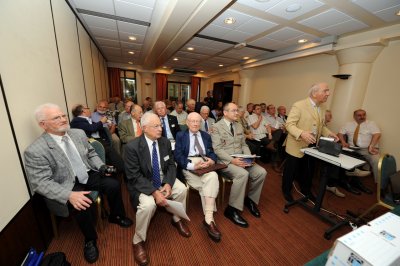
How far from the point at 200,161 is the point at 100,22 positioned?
385cm

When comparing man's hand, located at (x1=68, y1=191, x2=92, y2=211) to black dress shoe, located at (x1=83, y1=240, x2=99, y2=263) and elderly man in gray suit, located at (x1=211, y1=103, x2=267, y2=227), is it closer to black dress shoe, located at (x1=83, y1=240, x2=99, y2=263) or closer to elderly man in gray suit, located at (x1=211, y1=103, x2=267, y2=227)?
black dress shoe, located at (x1=83, y1=240, x2=99, y2=263)

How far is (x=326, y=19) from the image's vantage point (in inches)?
126

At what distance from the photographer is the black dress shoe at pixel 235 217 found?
2085 mm

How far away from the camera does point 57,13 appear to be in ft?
7.91

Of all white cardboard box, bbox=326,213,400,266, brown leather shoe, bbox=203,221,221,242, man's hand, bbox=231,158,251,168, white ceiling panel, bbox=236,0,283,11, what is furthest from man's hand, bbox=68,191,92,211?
white ceiling panel, bbox=236,0,283,11

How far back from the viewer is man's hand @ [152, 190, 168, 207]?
1628mm

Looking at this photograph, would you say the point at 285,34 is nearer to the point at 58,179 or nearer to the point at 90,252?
the point at 58,179

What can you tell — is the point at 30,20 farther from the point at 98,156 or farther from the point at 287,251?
A: the point at 287,251

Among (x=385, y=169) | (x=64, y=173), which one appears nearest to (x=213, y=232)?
(x=64, y=173)

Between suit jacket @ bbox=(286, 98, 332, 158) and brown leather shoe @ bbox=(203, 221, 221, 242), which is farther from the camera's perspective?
suit jacket @ bbox=(286, 98, 332, 158)

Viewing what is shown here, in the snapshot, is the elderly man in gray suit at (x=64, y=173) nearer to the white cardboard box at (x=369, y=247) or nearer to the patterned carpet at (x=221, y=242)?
the patterned carpet at (x=221, y=242)

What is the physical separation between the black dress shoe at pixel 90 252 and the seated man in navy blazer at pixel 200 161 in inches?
42.7

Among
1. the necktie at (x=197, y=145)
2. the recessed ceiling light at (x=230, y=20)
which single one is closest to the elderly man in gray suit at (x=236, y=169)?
the necktie at (x=197, y=145)

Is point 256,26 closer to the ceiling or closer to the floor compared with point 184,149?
closer to the ceiling
